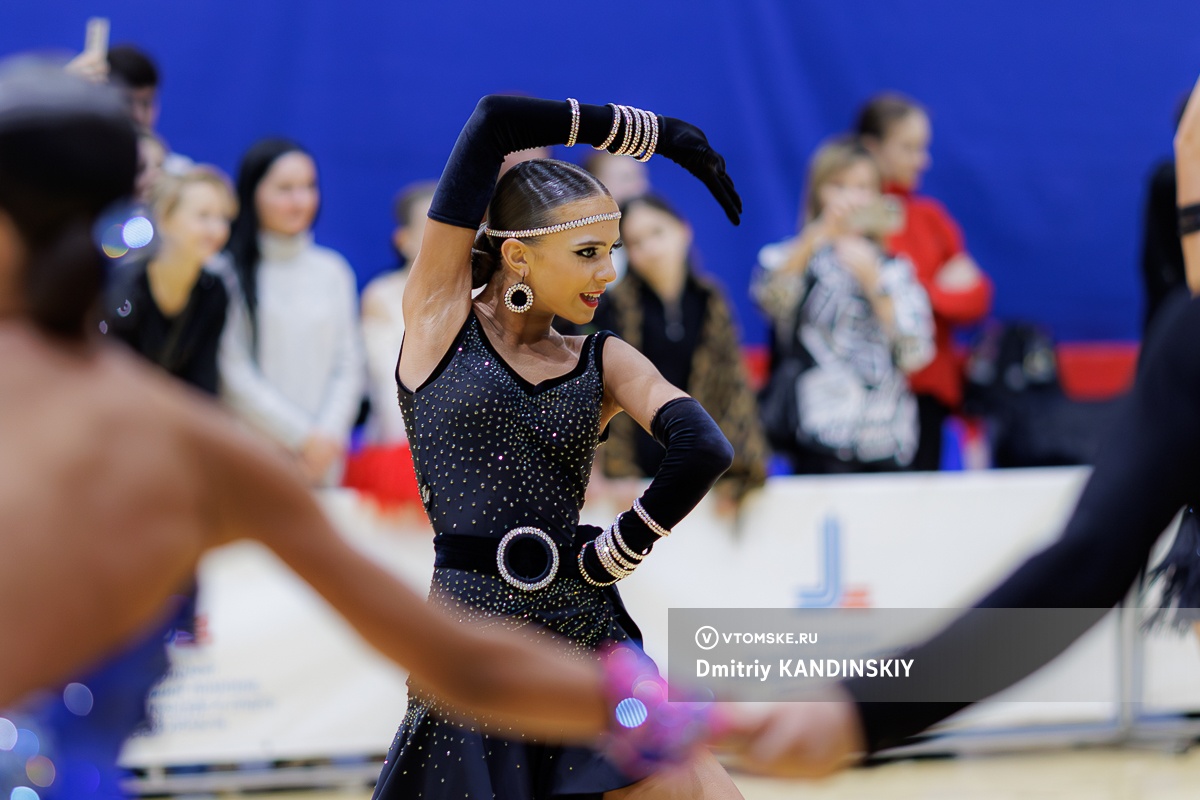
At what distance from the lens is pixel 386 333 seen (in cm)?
630

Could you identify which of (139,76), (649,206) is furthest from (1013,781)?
(139,76)

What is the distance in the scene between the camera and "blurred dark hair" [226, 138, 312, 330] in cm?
598

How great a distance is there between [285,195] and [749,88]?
10.6 ft

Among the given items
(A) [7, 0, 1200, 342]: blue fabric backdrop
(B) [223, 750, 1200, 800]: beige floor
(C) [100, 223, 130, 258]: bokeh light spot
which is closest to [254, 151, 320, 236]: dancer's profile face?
(A) [7, 0, 1200, 342]: blue fabric backdrop

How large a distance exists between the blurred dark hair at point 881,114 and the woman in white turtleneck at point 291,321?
272 cm

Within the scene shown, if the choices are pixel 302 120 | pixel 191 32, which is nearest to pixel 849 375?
pixel 302 120

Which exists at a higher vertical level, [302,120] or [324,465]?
[302,120]

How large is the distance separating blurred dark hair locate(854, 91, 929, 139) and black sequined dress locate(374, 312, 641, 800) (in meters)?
4.09

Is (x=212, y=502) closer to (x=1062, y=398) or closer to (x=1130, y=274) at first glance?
(x=1062, y=398)

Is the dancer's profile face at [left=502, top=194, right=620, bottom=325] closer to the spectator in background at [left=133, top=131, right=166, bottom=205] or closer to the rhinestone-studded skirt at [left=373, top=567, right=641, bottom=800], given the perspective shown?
the rhinestone-studded skirt at [left=373, top=567, right=641, bottom=800]

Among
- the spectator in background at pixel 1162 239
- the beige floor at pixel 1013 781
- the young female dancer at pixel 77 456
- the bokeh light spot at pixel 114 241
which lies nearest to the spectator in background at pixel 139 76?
the beige floor at pixel 1013 781

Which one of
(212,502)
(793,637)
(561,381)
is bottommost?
(793,637)

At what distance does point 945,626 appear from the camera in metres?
2.11

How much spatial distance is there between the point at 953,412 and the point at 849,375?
2.66ft
